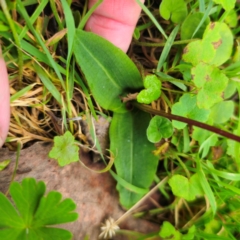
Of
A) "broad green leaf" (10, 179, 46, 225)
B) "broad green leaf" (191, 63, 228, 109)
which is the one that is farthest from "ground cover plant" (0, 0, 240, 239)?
"broad green leaf" (10, 179, 46, 225)

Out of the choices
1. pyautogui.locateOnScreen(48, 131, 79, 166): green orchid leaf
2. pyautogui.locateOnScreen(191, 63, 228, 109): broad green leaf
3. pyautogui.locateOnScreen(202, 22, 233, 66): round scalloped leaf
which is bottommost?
pyautogui.locateOnScreen(48, 131, 79, 166): green orchid leaf

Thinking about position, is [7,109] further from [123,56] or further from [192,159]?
[192,159]

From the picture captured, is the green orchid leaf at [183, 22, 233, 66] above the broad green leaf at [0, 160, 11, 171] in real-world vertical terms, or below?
above

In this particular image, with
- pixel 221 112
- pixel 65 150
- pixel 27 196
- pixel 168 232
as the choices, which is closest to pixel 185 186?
pixel 168 232

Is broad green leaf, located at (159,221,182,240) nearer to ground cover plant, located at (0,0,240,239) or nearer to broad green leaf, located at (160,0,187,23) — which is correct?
ground cover plant, located at (0,0,240,239)

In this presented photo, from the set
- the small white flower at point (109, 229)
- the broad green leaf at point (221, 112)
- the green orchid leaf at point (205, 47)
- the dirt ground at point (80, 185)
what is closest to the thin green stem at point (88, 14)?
the green orchid leaf at point (205, 47)

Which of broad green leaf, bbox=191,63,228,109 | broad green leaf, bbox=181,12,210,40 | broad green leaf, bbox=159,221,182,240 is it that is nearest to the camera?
broad green leaf, bbox=191,63,228,109

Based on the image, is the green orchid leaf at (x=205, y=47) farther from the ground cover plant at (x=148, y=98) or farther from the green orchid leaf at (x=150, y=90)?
the green orchid leaf at (x=150, y=90)
